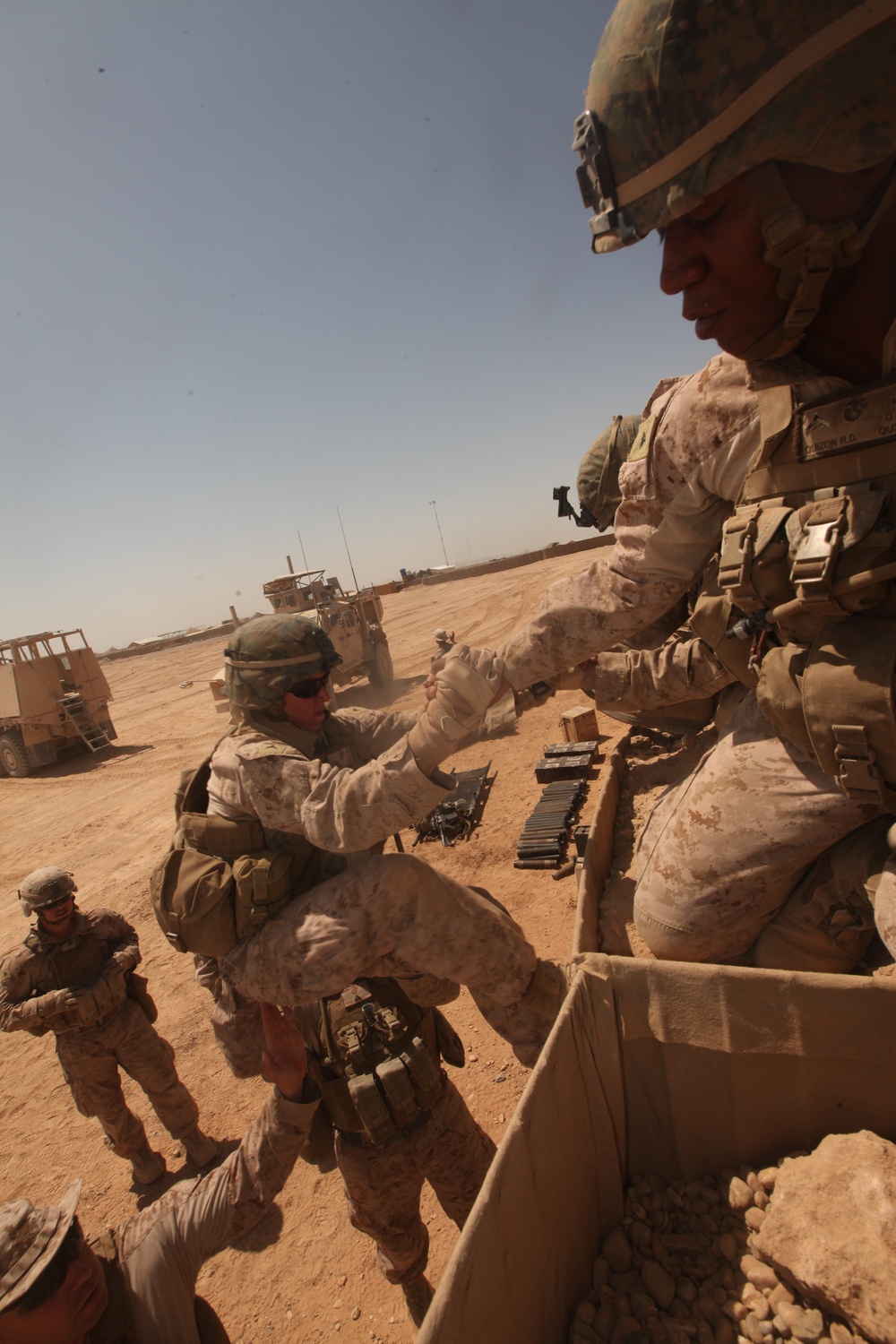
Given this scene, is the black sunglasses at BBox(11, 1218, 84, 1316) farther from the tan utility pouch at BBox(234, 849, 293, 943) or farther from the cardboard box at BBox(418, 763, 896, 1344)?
the cardboard box at BBox(418, 763, 896, 1344)

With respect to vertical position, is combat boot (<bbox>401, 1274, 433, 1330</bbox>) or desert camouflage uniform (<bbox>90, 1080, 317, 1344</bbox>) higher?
desert camouflage uniform (<bbox>90, 1080, 317, 1344</bbox>)

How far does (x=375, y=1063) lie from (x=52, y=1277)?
1.09 meters

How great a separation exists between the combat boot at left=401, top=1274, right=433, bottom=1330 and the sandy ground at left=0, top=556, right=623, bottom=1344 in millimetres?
76

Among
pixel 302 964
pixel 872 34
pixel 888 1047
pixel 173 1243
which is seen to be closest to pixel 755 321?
pixel 872 34

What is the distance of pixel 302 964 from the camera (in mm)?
2383

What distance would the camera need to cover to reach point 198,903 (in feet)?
8.09

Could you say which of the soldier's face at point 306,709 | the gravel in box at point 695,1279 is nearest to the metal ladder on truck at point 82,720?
the soldier's face at point 306,709

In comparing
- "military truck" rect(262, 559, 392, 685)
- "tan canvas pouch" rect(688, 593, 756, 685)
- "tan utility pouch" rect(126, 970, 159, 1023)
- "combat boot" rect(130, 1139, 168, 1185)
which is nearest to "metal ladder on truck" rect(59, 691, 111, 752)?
"military truck" rect(262, 559, 392, 685)

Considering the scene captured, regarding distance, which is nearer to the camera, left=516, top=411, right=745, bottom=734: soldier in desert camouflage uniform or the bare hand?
the bare hand

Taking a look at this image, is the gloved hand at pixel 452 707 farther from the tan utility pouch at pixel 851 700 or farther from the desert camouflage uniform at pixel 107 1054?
the desert camouflage uniform at pixel 107 1054

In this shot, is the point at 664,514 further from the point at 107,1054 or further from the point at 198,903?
the point at 107,1054

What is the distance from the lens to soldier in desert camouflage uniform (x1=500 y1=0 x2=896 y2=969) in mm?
1542

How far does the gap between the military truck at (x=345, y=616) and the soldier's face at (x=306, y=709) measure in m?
9.00

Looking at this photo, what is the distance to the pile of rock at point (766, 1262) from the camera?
54.2 inches
